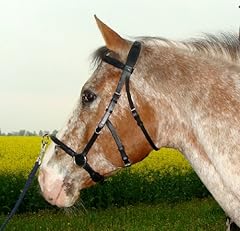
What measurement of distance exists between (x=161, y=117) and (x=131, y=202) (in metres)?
13.8

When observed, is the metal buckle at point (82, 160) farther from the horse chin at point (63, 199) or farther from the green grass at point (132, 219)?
the green grass at point (132, 219)

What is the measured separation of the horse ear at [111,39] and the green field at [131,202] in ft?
24.5

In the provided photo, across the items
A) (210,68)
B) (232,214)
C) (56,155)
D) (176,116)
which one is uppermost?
(210,68)

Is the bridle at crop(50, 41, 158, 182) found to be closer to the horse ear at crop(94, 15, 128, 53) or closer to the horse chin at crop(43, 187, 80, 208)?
the horse ear at crop(94, 15, 128, 53)

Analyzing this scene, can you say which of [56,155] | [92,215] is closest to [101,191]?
[92,215]

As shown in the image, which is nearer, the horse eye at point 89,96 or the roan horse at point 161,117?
the roan horse at point 161,117

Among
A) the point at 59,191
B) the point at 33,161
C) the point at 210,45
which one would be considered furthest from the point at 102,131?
the point at 33,161

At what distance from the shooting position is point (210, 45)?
4035mm

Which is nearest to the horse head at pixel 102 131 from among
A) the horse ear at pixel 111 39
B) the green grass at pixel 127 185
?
the horse ear at pixel 111 39

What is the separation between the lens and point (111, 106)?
3.72 meters

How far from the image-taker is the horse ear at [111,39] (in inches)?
144

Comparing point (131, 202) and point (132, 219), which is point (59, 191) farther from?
point (131, 202)

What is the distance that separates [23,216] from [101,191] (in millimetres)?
2554

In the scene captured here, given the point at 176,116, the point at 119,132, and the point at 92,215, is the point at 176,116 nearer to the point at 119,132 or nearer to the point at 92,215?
the point at 119,132
